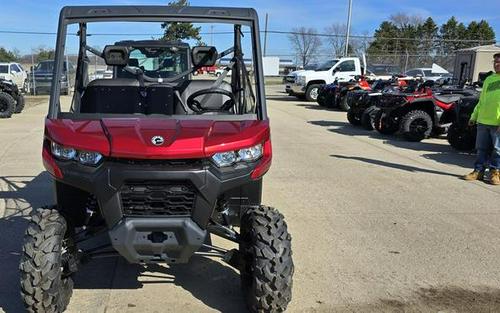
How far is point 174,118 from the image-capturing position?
3.81m

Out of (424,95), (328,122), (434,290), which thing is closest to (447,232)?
(434,290)

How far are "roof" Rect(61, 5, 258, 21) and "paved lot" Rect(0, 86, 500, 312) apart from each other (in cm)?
198

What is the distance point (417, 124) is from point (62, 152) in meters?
10.0

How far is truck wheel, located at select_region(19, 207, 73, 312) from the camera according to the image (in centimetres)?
324

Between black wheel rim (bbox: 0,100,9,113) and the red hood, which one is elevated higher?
the red hood

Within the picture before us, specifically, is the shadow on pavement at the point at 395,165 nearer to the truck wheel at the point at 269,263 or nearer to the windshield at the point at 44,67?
the truck wheel at the point at 269,263

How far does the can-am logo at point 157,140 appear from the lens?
126 inches

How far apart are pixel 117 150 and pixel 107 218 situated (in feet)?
1.40

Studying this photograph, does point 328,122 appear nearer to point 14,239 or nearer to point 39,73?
point 14,239

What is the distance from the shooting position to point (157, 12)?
392cm

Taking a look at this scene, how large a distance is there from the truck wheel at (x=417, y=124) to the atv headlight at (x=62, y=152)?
984 centimetres

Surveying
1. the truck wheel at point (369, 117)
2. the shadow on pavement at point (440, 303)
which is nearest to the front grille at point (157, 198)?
the shadow on pavement at point (440, 303)

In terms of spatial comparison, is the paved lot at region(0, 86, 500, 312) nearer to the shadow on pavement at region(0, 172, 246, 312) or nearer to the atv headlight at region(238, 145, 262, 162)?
the shadow on pavement at region(0, 172, 246, 312)

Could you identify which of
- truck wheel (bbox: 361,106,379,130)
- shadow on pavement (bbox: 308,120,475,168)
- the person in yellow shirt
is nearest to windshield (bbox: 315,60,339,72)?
shadow on pavement (bbox: 308,120,475,168)
